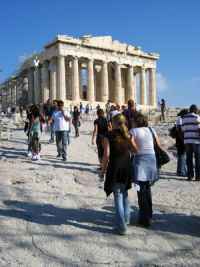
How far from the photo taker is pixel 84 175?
11711 millimetres

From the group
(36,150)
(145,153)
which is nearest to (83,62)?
(36,150)

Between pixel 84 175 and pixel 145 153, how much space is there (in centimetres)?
503

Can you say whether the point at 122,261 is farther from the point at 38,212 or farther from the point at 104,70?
the point at 104,70

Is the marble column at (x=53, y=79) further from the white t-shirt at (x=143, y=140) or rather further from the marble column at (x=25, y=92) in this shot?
the white t-shirt at (x=143, y=140)

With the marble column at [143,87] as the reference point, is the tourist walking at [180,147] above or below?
below

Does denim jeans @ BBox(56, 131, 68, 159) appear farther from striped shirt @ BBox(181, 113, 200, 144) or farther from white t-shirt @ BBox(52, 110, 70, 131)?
striped shirt @ BBox(181, 113, 200, 144)

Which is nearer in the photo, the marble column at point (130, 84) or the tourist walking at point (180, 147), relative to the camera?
the tourist walking at point (180, 147)

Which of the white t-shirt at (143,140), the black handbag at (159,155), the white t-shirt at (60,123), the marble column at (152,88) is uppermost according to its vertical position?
the marble column at (152,88)

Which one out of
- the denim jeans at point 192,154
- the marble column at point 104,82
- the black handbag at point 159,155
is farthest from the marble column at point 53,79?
the black handbag at point 159,155

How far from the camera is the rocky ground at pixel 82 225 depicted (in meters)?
5.55

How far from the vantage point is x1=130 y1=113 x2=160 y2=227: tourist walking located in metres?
6.81

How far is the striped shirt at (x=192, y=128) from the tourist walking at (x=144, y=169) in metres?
4.35

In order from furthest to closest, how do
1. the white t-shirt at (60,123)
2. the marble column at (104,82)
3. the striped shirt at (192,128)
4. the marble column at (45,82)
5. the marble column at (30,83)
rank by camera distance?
the marble column at (30,83)
the marble column at (104,82)
the marble column at (45,82)
the white t-shirt at (60,123)
the striped shirt at (192,128)

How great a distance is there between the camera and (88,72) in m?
53.7
